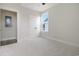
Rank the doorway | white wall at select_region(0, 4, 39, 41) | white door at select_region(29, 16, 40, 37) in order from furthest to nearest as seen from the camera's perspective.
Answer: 1. the doorway
2. white wall at select_region(0, 4, 39, 41)
3. white door at select_region(29, 16, 40, 37)

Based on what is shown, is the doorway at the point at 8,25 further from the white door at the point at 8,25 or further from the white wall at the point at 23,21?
the white wall at the point at 23,21

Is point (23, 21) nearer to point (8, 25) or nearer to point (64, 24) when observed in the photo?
point (8, 25)

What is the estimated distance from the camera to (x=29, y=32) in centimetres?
338

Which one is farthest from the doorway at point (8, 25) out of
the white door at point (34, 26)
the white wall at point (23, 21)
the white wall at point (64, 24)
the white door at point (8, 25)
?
the white wall at point (64, 24)

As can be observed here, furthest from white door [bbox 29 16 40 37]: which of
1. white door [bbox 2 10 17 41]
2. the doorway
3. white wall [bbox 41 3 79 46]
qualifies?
white door [bbox 2 10 17 41]

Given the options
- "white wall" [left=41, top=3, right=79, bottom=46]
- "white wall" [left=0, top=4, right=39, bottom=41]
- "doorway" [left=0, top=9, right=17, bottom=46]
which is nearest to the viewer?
"white wall" [left=41, top=3, right=79, bottom=46]


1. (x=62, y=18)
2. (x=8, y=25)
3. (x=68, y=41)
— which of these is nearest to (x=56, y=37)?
(x=68, y=41)

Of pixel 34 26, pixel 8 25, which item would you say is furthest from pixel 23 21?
pixel 8 25

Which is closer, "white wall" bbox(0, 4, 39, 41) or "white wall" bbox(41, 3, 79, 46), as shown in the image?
"white wall" bbox(41, 3, 79, 46)

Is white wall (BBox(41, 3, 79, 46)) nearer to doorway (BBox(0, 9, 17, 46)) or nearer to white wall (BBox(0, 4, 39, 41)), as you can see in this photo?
white wall (BBox(0, 4, 39, 41))

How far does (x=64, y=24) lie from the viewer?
3176 mm

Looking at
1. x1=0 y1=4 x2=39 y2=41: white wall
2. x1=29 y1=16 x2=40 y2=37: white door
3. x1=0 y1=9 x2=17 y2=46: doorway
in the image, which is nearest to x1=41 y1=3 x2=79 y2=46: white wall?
x1=29 y1=16 x2=40 y2=37: white door

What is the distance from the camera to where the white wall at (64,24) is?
8.93ft

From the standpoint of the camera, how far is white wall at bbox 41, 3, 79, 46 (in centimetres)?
272
